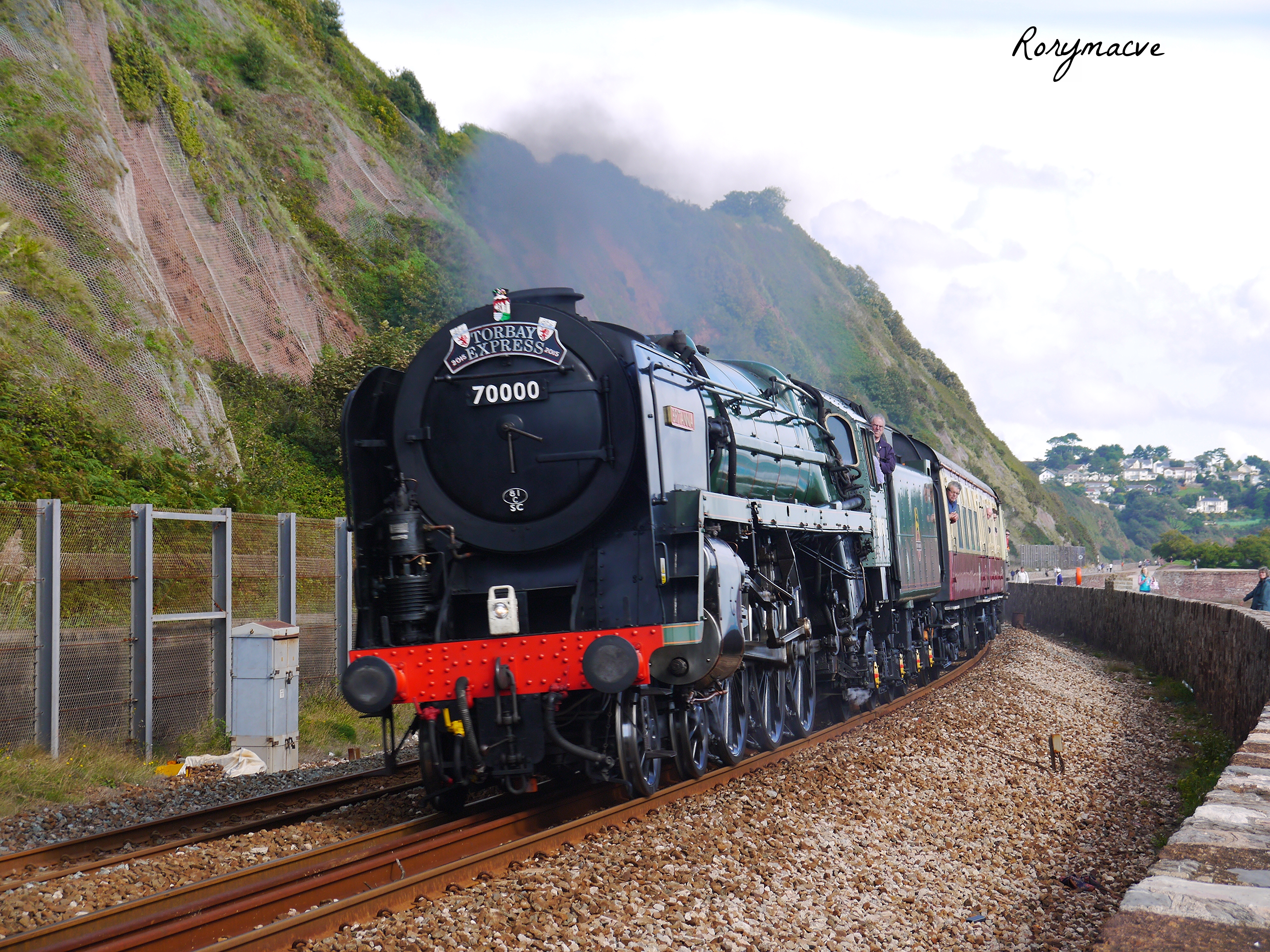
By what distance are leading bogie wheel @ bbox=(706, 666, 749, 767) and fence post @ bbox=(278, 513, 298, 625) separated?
17.0 feet

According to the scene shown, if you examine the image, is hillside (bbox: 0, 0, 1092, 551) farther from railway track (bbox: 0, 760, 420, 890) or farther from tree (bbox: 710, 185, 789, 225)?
tree (bbox: 710, 185, 789, 225)

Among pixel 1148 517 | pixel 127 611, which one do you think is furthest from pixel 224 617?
pixel 1148 517

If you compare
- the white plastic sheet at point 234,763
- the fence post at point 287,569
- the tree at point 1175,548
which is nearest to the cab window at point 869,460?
the fence post at point 287,569

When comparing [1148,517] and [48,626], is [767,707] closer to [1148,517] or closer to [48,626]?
[48,626]

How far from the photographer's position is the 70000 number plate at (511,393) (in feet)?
23.5

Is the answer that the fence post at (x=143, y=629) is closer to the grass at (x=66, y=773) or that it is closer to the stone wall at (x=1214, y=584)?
the grass at (x=66, y=773)

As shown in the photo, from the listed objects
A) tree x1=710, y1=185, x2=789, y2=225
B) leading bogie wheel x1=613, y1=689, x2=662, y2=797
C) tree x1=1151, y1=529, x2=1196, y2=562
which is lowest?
leading bogie wheel x1=613, y1=689, x2=662, y2=797

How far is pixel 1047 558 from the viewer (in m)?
62.6

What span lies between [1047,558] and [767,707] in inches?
2287

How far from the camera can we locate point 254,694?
32.8 ft

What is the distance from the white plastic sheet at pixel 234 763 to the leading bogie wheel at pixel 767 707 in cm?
439

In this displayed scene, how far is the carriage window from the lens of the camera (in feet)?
37.7

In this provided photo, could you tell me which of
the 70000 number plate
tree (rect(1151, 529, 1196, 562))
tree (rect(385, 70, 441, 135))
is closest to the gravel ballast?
the 70000 number plate

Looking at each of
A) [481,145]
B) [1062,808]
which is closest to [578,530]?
[1062,808]
